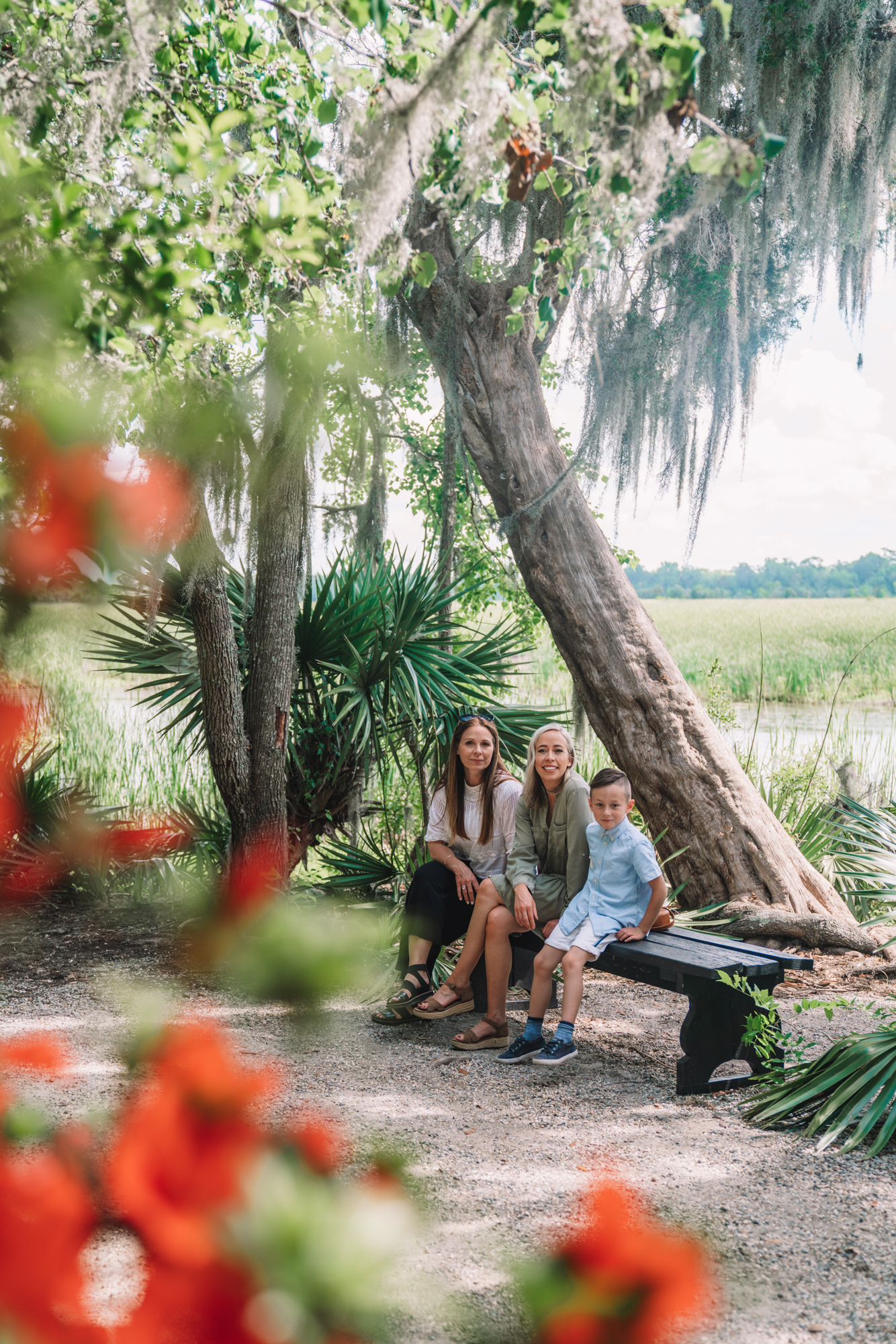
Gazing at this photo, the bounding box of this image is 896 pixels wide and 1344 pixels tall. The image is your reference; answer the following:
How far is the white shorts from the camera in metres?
3.76

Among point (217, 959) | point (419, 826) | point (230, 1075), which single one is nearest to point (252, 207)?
point (217, 959)

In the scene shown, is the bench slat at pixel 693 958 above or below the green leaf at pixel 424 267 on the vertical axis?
below

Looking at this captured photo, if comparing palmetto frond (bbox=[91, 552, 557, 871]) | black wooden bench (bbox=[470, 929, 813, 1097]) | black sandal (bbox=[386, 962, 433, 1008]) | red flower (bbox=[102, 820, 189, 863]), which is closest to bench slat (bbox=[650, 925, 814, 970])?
black wooden bench (bbox=[470, 929, 813, 1097])

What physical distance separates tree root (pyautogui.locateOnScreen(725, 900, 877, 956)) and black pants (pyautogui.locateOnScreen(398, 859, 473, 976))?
190cm

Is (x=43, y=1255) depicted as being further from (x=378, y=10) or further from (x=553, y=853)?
(x=553, y=853)

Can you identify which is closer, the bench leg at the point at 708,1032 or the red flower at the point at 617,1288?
the red flower at the point at 617,1288

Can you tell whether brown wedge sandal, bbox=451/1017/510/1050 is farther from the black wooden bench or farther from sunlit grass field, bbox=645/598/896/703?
sunlit grass field, bbox=645/598/896/703

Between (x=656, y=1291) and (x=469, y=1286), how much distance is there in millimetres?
1824

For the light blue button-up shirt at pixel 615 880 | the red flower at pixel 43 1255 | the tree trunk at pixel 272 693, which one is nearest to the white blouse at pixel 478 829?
the light blue button-up shirt at pixel 615 880

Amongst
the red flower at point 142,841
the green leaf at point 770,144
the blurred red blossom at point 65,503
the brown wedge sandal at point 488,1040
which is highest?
the green leaf at point 770,144

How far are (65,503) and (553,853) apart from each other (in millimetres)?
3584

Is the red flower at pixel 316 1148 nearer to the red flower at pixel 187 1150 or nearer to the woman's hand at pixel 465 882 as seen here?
the red flower at pixel 187 1150

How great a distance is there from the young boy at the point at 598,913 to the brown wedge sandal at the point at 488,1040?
12 centimetres

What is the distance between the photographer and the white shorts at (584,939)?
376 cm
